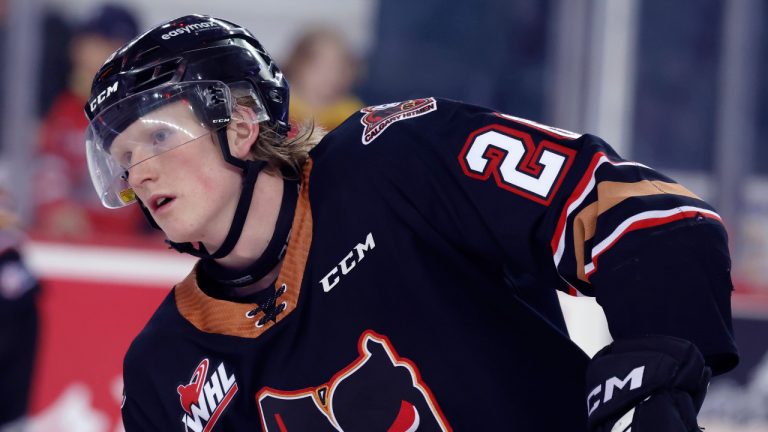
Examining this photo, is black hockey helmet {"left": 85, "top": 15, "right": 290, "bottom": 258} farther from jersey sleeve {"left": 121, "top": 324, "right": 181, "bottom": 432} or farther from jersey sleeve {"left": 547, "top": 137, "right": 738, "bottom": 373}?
jersey sleeve {"left": 547, "top": 137, "right": 738, "bottom": 373}

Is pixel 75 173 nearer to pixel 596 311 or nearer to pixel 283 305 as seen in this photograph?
pixel 596 311

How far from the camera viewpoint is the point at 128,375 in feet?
5.89

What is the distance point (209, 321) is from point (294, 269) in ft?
0.57

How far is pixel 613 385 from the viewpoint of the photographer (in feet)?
4.23

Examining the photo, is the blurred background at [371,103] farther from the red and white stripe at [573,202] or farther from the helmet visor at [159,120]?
the red and white stripe at [573,202]

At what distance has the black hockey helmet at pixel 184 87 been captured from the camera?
1685 millimetres

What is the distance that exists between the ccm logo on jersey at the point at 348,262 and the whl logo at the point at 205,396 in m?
0.22

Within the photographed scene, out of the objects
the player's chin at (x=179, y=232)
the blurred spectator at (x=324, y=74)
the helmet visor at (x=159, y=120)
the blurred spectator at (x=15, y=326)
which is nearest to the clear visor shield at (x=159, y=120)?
the helmet visor at (x=159, y=120)

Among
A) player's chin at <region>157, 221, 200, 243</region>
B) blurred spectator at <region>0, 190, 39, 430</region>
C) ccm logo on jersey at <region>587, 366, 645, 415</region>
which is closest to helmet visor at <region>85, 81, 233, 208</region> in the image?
player's chin at <region>157, 221, 200, 243</region>

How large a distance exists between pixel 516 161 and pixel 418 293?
0.81ft

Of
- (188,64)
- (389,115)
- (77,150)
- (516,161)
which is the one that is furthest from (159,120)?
(77,150)

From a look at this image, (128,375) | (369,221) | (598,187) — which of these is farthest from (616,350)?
(128,375)

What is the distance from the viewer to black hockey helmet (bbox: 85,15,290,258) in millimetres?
1685

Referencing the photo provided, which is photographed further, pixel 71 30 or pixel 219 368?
pixel 71 30
